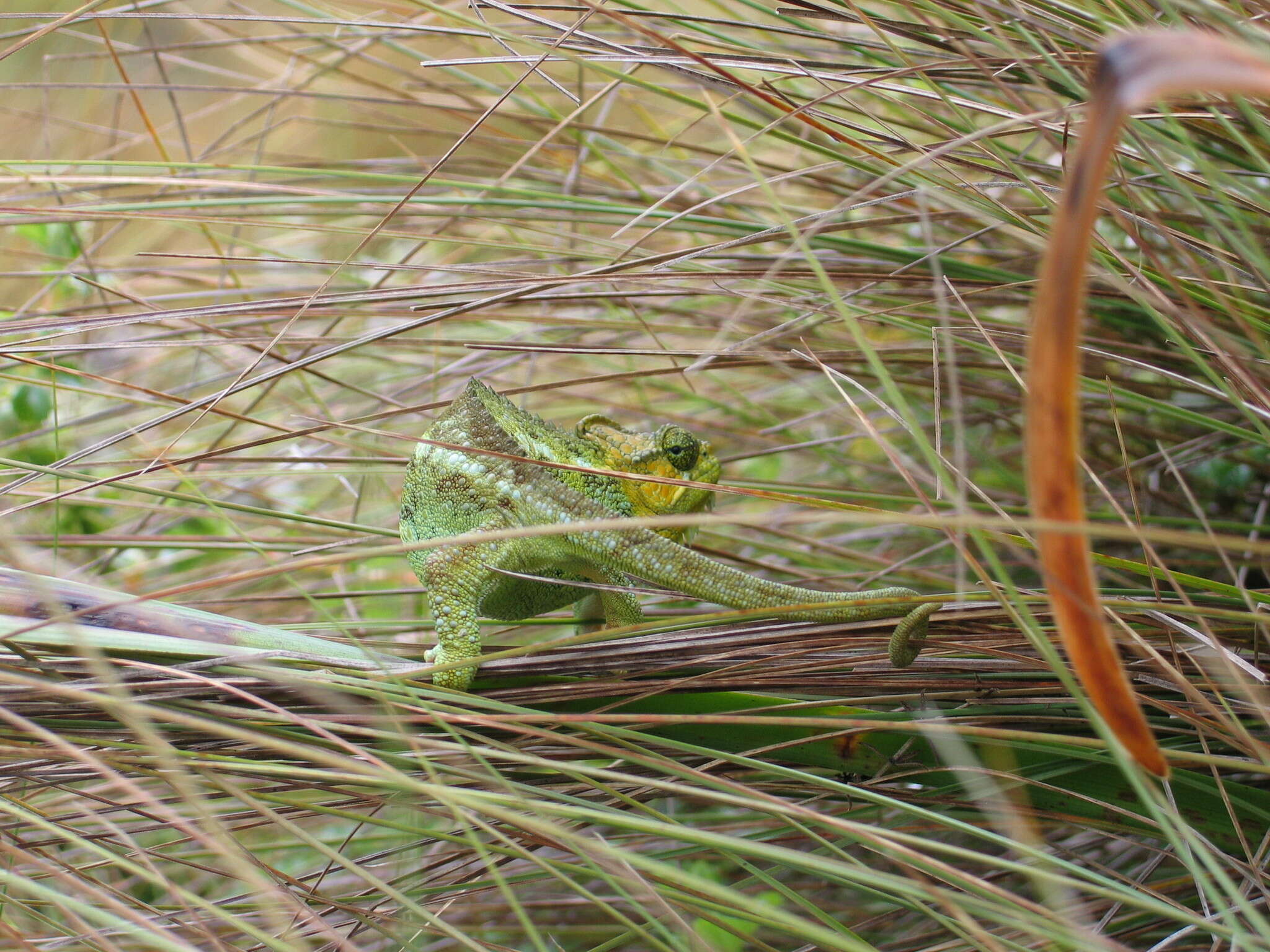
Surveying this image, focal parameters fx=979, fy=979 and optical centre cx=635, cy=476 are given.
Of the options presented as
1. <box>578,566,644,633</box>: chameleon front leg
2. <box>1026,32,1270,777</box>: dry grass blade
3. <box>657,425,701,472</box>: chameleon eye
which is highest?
<box>1026,32,1270,777</box>: dry grass blade

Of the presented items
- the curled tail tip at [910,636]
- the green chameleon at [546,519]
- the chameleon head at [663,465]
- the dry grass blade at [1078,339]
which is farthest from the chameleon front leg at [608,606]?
the dry grass blade at [1078,339]

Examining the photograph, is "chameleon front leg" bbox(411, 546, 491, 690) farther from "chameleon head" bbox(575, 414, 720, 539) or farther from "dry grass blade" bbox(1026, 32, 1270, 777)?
"dry grass blade" bbox(1026, 32, 1270, 777)

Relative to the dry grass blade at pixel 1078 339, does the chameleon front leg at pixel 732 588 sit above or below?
below

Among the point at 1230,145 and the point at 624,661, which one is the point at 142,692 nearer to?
the point at 624,661

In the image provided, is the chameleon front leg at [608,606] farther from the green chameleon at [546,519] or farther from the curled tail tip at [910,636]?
the curled tail tip at [910,636]

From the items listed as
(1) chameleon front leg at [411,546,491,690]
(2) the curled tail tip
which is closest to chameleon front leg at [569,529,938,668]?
(2) the curled tail tip

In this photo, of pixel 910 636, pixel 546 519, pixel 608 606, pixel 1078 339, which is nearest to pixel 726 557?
pixel 608 606
